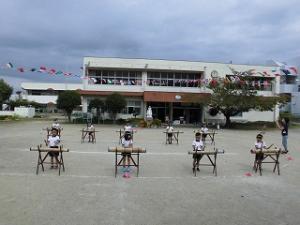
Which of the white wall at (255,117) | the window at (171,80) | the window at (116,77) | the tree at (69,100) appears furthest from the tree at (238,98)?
the tree at (69,100)

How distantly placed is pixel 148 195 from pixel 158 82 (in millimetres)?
39198

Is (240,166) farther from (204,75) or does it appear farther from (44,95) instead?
(44,95)

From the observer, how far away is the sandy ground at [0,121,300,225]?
7020mm

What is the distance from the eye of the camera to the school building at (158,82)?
151ft

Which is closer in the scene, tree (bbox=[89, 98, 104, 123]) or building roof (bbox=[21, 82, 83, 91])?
tree (bbox=[89, 98, 104, 123])

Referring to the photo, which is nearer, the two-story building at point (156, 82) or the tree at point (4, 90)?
the two-story building at point (156, 82)

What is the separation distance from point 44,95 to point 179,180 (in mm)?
83093

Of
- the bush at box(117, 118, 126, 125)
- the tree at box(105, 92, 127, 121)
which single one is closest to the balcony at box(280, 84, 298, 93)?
the bush at box(117, 118, 126, 125)

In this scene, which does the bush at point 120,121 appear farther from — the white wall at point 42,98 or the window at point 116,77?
the white wall at point 42,98

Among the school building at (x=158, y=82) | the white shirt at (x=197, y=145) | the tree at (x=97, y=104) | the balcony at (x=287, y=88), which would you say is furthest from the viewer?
the balcony at (x=287, y=88)

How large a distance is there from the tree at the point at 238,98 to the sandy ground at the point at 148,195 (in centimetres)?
2559

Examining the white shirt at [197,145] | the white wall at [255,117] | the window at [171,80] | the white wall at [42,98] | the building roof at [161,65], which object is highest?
the building roof at [161,65]

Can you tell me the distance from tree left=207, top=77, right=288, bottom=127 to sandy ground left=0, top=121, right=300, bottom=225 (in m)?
25.6

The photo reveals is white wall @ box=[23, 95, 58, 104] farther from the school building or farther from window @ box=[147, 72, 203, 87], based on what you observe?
window @ box=[147, 72, 203, 87]
